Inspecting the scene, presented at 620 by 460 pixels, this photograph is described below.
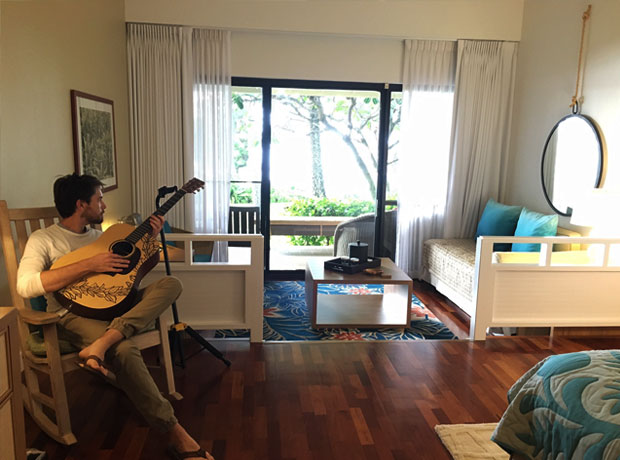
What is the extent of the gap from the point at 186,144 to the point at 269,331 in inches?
79.5

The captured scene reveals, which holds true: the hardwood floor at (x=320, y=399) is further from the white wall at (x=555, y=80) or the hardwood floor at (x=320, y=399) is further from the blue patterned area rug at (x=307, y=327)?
the white wall at (x=555, y=80)

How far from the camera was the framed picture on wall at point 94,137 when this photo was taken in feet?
10.5

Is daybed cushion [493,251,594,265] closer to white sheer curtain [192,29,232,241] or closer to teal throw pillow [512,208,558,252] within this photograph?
teal throw pillow [512,208,558,252]

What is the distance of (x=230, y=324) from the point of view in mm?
3199

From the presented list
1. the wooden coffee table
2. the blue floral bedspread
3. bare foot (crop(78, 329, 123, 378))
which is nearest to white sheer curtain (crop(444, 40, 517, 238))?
the wooden coffee table

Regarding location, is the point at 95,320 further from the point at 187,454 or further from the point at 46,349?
the point at 187,454

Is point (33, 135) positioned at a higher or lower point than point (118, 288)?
higher

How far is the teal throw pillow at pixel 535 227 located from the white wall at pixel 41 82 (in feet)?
10.7

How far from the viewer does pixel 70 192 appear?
226 cm

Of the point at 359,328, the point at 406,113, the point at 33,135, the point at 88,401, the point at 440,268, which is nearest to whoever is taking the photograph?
the point at 88,401

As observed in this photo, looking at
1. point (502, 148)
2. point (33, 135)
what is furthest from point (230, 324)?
point (502, 148)

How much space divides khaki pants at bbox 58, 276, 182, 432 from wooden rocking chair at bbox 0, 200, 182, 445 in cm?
9

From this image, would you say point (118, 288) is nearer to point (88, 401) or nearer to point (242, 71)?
point (88, 401)

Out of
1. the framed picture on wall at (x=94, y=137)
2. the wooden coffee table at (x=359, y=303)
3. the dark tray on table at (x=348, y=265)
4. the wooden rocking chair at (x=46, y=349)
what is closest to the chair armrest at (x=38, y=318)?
the wooden rocking chair at (x=46, y=349)
